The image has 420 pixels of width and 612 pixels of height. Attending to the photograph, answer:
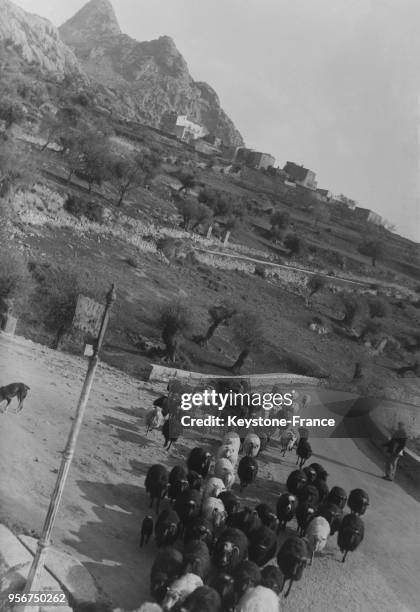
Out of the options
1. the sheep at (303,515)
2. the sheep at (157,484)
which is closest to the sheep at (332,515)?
the sheep at (303,515)

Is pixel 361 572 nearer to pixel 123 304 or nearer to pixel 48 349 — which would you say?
pixel 48 349

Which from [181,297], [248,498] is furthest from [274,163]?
[248,498]

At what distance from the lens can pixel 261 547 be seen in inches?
407

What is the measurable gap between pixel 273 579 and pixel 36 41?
61.0m

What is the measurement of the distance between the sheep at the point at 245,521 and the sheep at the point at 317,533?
45.8 inches

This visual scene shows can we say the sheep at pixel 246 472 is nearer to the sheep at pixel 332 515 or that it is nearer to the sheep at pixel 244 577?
the sheep at pixel 332 515

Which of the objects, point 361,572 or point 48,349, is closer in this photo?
point 361,572

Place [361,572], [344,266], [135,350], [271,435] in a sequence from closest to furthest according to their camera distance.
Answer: [361,572]
[271,435]
[135,350]
[344,266]

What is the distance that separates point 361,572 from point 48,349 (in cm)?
1186

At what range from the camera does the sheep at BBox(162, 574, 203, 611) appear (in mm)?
8070

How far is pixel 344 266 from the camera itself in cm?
4397

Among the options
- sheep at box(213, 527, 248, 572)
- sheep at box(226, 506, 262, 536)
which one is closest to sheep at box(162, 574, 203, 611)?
sheep at box(213, 527, 248, 572)

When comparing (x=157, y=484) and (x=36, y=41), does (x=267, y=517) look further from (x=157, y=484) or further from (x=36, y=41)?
(x=36, y=41)

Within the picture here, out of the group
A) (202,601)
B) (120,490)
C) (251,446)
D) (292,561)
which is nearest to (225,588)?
(202,601)
